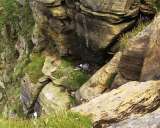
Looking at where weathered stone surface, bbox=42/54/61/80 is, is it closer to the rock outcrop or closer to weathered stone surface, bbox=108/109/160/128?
the rock outcrop

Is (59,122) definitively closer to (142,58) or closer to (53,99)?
(142,58)

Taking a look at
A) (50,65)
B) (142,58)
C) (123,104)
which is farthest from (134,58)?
(50,65)

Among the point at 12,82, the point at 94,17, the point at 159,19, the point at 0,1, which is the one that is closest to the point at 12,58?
the point at 12,82

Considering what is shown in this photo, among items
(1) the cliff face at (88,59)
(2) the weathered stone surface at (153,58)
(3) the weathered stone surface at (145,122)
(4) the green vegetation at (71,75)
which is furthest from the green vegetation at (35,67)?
(3) the weathered stone surface at (145,122)

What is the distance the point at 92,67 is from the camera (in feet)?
87.7

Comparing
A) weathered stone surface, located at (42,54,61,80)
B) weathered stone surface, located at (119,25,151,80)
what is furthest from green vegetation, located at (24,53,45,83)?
weathered stone surface, located at (119,25,151,80)

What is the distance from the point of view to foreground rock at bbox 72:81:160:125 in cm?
1337

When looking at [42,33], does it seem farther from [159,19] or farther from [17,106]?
[159,19]

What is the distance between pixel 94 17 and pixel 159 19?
7293 mm

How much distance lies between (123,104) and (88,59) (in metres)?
13.1

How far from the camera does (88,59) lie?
88.5ft

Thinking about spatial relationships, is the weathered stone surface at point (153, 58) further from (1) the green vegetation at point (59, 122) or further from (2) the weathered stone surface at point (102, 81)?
(2) the weathered stone surface at point (102, 81)

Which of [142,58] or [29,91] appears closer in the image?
[142,58]

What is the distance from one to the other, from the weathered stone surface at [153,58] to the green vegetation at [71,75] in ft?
30.6
